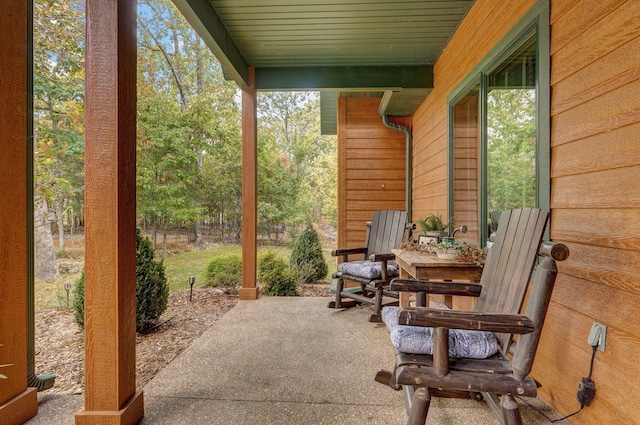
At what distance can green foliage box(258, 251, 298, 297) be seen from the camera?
395cm

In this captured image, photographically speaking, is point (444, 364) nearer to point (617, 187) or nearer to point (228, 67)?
point (617, 187)

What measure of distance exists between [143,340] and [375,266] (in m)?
2.08

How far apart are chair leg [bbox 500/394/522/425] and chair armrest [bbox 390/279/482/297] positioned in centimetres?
55

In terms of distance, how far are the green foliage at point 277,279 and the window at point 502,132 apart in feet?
6.79

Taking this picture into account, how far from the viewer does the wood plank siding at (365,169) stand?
4.75 metres

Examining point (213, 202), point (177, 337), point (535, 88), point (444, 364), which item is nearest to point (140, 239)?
point (177, 337)

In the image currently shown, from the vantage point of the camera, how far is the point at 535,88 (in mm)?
1784

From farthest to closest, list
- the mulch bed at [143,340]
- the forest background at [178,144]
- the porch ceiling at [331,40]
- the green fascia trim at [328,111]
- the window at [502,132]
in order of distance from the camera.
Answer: the green fascia trim at [328,111]
the forest background at [178,144]
the porch ceiling at [331,40]
the mulch bed at [143,340]
the window at [502,132]

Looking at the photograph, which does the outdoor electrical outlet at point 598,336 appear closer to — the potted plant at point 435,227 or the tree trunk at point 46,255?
the potted plant at point 435,227

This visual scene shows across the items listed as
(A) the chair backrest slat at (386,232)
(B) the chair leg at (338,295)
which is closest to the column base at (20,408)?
(B) the chair leg at (338,295)

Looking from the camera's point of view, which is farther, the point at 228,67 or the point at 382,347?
the point at 228,67

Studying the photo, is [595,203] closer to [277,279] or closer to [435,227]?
[435,227]

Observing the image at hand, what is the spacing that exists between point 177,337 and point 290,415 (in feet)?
4.92

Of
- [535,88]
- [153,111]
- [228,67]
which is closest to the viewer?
[535,88]
